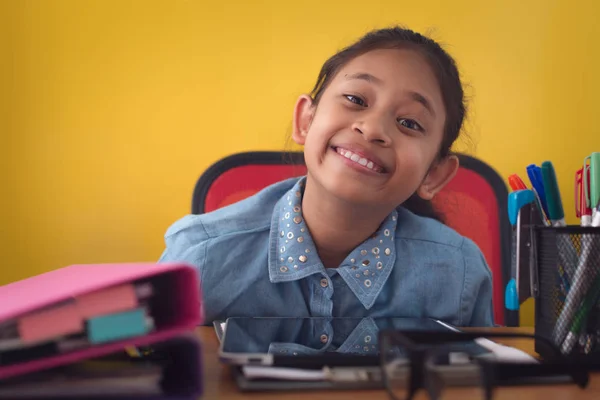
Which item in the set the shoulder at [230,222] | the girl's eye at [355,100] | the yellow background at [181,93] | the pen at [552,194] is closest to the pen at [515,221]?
the pen at [552,194]

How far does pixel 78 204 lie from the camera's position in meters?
1.27

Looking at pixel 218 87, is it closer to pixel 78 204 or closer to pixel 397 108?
pixel 78 204

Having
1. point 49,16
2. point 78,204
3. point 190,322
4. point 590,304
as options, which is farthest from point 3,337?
point 49,16

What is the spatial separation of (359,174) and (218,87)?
2.22 feet

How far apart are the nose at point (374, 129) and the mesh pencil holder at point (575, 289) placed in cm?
27

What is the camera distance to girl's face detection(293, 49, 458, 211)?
721 mm

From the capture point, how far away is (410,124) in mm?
750

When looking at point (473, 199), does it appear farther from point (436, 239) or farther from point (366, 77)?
point (366, 77)

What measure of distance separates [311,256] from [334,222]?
0.23 ft

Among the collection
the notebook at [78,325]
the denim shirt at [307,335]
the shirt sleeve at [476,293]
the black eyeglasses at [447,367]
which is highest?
the notebook at [78,325]

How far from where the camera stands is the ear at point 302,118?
0.88 meters

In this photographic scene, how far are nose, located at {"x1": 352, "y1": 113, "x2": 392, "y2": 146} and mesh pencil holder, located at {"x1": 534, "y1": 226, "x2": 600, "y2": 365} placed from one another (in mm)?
271

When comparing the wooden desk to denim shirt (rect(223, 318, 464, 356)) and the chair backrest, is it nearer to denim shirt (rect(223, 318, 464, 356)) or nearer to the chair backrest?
denim shirt (rect(223, 318, 464, 356))

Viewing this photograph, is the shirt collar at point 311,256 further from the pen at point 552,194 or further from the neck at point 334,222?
the pen at point 552,194
